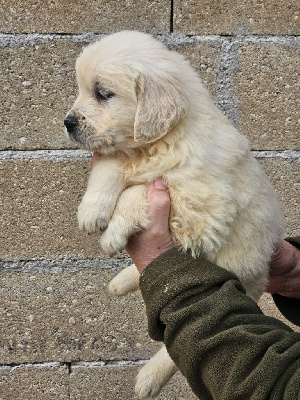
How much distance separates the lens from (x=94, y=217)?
5.24 ft

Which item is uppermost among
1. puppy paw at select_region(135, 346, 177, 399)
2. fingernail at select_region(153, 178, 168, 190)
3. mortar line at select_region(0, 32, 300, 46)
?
mortar line at select_region(0, 32, 300, 46)

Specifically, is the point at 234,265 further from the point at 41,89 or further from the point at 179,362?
the point at 41,89

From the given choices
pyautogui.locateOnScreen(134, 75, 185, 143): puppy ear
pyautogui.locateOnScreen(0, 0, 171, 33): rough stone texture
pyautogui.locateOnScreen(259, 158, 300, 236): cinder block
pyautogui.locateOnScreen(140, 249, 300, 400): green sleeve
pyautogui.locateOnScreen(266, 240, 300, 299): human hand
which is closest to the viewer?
pyautogui.locateOnScreen(140, 249, 300, 400): green sleeve

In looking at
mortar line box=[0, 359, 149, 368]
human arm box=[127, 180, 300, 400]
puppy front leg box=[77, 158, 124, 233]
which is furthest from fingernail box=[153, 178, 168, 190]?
mortar line box=[0, 359, 149, 368]

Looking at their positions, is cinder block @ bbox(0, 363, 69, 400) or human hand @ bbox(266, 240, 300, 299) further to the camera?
cinder block @ bbox(0, 363, 69, 400)

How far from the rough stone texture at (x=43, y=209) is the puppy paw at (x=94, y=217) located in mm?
879

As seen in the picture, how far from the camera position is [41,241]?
2518 mm

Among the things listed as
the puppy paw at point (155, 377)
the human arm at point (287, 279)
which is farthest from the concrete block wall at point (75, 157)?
the puppy paw at point (155, 377)

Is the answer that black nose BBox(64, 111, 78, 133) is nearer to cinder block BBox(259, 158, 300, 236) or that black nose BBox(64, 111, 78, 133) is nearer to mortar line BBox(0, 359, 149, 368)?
cinder block BBox(259, 158, 300, 236)

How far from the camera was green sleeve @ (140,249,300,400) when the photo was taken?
1293mm

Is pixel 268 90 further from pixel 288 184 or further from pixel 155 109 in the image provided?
pixel 155 109

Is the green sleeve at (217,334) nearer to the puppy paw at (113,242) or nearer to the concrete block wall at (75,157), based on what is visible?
the puppy paw at (113,242)

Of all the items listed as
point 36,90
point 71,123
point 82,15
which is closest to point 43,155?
point 36,90

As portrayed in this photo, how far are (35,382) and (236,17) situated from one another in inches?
75.1
